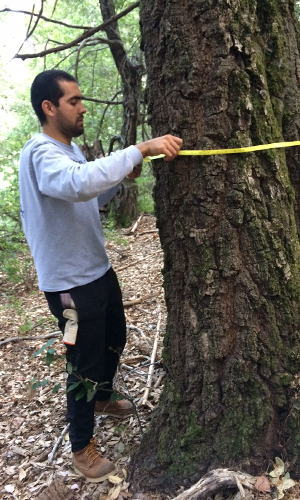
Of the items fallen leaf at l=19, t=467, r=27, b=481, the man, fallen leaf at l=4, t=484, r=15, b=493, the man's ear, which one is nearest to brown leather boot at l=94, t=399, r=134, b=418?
the man

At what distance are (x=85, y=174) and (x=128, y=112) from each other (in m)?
7.44

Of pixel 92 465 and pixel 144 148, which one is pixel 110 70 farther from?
pixel 92 465

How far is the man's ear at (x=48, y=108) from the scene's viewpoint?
2102 mm

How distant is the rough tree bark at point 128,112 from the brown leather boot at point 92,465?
21.1ft

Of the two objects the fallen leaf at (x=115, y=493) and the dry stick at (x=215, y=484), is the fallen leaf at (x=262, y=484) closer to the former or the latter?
the dry stick at (x=215, y=484)

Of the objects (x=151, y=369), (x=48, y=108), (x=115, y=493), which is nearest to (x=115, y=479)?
(x=115, y=493)

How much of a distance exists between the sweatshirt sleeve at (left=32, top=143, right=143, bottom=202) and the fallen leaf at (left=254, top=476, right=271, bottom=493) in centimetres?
146

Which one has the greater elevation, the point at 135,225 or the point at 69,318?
the point at 69,318

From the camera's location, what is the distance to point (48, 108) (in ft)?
6.93

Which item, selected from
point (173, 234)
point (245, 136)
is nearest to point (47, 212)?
point (173, 234)

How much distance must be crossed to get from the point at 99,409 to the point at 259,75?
2.34m

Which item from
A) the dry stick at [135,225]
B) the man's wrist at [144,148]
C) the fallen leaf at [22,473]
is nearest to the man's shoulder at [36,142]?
the man's wrist at [144,148]

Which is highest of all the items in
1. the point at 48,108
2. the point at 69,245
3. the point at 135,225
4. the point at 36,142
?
the point at 48,108

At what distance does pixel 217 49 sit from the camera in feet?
5.54
